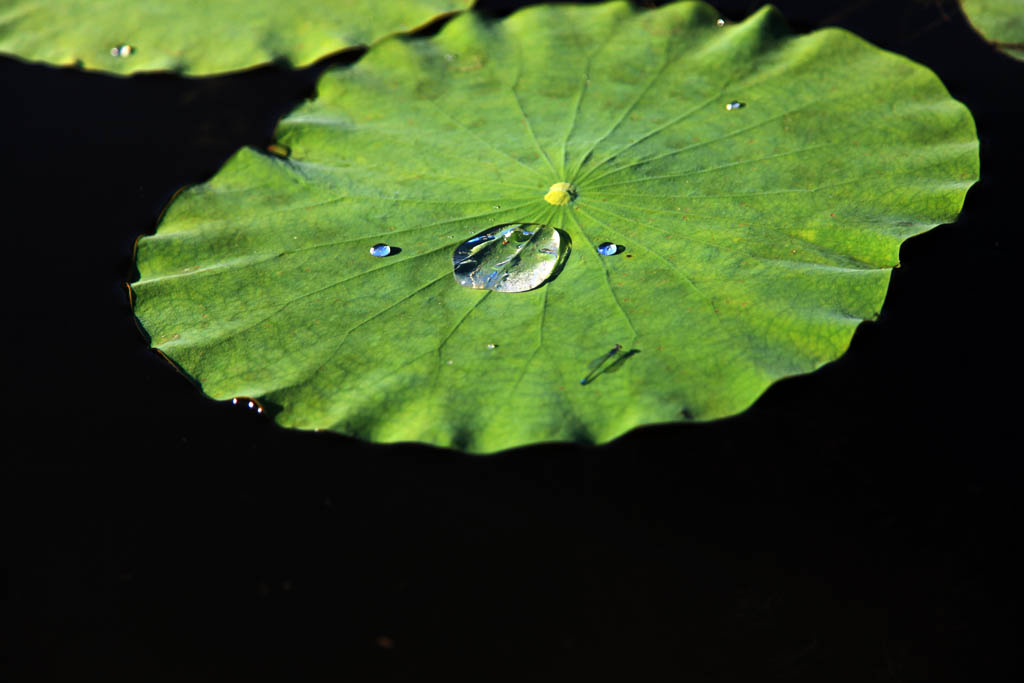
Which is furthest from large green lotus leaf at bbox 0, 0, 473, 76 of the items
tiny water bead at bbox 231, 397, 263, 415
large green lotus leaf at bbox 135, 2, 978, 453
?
tiny water bead at bbox 231, 397, 263, 415

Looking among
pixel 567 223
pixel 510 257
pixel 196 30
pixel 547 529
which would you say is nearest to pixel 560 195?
pixel 567 223

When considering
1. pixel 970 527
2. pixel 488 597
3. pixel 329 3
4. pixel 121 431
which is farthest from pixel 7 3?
pixel 970 527

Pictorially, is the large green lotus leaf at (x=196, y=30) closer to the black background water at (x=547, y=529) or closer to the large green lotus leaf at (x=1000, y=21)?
the black background water at (x=547, y=529)

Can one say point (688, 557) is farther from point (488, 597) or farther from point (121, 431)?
point (121, 431)

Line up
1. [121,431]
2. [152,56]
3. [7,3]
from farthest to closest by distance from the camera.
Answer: [7,3]
[152,56]
[121,431]

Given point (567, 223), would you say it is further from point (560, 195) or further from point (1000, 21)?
point (1000, 21)

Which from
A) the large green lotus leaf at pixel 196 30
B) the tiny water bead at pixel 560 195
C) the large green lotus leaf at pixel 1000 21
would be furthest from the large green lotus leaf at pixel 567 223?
the large green lotus leaf at pixel 1000 21
